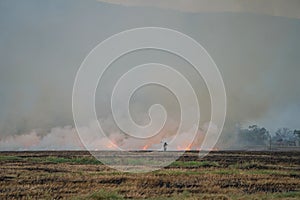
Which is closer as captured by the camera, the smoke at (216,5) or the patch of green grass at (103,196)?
the patch of green grass at (103,196)

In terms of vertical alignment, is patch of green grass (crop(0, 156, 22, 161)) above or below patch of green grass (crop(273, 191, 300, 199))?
above

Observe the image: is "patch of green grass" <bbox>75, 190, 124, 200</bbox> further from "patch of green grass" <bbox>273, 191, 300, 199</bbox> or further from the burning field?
"patch of green grass" <bbox>273, 191, 300, 199</bbox>

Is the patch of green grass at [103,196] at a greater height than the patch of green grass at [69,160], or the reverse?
the patch of green grass at [69,160]

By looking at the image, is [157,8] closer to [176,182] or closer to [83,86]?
[83,86]

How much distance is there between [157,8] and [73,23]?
1.57 m

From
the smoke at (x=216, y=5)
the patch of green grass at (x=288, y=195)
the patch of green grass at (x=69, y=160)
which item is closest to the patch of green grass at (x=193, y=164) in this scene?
the patch of green grass at (x=69, y=160)

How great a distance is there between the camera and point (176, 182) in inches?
344

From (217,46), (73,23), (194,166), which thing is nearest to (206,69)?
(217,46)

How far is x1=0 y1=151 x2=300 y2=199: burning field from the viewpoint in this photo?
805 cm

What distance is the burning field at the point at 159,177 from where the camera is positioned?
8.05 m

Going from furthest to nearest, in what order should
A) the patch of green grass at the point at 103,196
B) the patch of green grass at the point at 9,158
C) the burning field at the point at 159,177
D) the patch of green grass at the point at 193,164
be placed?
the patch of green grass at the point at 193,164 < the patch of green grass at the point at 9,158 < the burning field at the point at 159,177 < the patch of green grass at the point at 103,196

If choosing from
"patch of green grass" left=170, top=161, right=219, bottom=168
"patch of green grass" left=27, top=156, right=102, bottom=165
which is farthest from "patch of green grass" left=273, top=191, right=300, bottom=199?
"patch of green grass" left=27, top=156, right=102, bottom=165

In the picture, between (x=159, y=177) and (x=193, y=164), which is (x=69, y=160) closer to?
(x=159, y=177)

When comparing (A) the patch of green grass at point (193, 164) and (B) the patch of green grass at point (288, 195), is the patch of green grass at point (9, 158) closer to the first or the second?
(A) the patch of green grass at point (193, 164)
